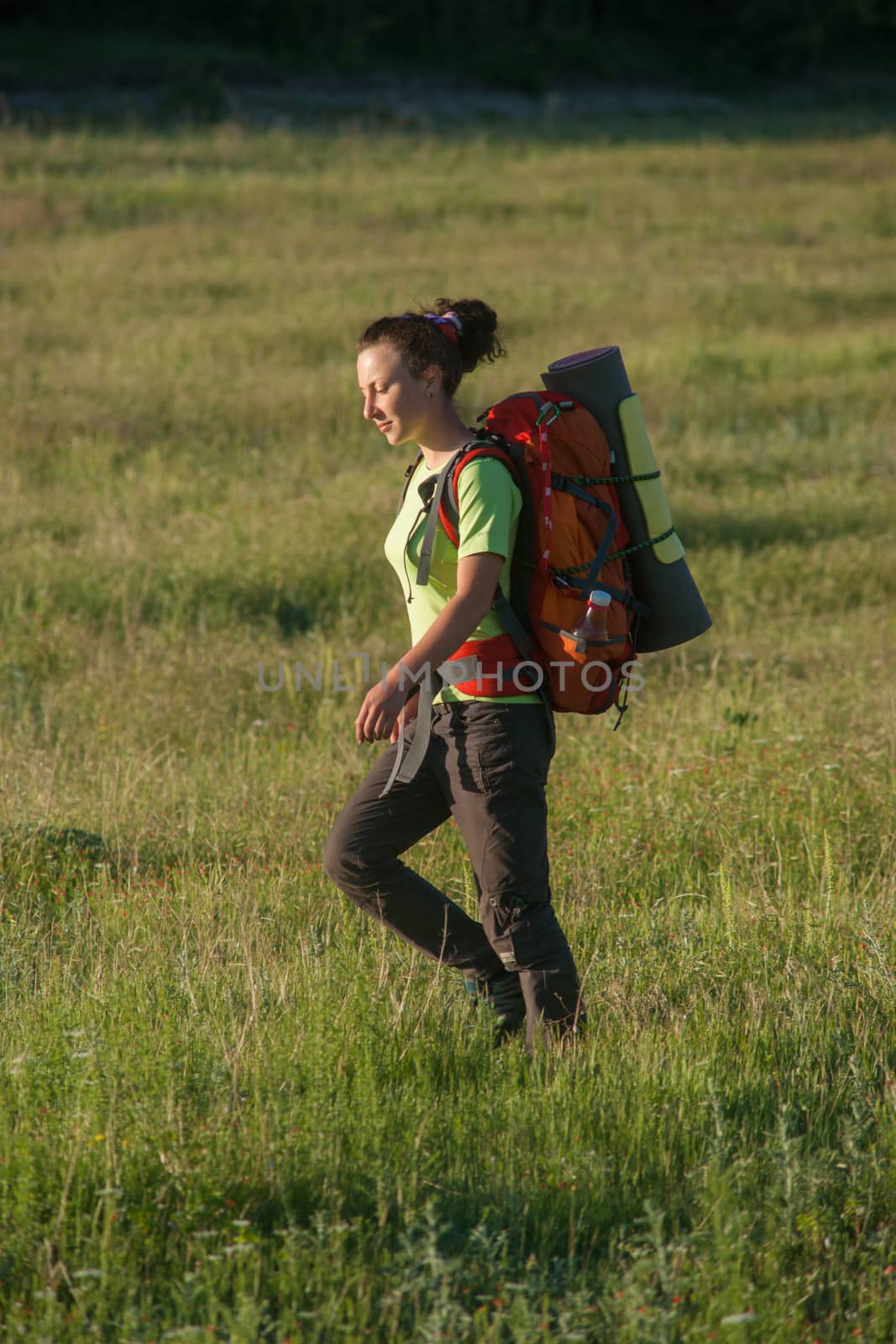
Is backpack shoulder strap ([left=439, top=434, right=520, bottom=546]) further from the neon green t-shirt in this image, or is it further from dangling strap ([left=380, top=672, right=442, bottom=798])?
dangling strap ([left=380, top=672, right=442, bottom=798])

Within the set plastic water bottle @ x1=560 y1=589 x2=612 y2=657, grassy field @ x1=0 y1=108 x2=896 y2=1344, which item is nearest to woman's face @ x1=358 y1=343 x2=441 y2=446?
plastic water bottle @ x1=560 y1=589 x2=612 y2=657

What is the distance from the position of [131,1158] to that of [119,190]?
873 inches

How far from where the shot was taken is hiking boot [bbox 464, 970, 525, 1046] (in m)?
3.78

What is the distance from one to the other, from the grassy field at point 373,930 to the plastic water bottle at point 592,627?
Result: 3.26ft

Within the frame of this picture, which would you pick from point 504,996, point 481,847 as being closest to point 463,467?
point 481,847

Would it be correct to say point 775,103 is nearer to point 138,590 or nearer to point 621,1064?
point 138,590

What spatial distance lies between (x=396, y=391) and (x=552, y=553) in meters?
0.55

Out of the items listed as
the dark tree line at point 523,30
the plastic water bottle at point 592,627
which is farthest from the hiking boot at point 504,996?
the dark tree line at point 523,30

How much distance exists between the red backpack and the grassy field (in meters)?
0.90

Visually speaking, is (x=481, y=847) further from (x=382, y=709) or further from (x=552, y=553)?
(x=552, y=553)

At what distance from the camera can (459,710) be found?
346 cm

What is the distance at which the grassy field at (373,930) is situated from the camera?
2699 millimetres

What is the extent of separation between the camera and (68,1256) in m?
2.69

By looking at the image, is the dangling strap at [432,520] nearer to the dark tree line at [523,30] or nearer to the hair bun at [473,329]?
the hair bun at [473,329]
